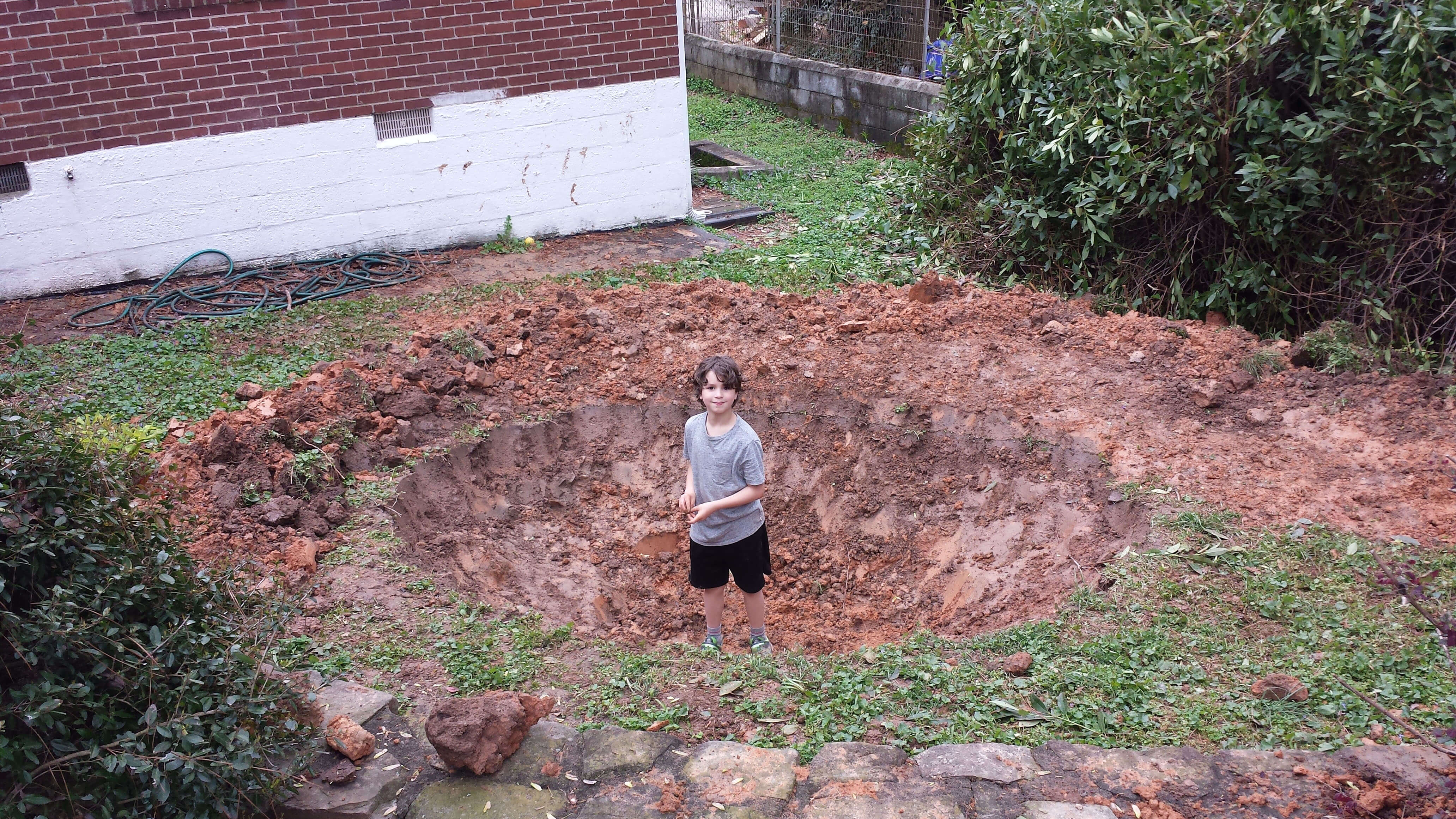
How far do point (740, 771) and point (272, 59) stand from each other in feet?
24.9

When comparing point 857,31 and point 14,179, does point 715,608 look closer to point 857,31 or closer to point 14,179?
point 14,179

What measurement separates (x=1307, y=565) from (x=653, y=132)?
7371mm

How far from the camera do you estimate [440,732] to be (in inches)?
126

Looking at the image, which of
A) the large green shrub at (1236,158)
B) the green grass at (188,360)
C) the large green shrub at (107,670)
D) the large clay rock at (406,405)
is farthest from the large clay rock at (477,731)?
the large green shrub at (1236,158)

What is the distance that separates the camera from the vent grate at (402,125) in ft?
29.0

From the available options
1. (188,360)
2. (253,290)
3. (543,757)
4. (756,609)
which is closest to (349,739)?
(543,757)

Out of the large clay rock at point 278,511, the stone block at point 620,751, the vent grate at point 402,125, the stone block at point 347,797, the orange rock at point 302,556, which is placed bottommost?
the stone block at point 620,751

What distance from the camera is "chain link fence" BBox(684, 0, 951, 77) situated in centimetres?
1280

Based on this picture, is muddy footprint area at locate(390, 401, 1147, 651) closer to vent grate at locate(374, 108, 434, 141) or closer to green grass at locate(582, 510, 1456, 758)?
green grass at locate(582, 510, 1456, 758)

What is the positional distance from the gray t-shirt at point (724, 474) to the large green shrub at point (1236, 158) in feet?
13.1

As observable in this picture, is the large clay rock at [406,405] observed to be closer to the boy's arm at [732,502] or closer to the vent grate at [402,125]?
the boy's arm at [732,502]

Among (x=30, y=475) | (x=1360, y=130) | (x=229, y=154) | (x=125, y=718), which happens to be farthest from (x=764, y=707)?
(x=229, y=154)

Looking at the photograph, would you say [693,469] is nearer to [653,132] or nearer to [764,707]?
[764,707]

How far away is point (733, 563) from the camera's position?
4.51 metres
